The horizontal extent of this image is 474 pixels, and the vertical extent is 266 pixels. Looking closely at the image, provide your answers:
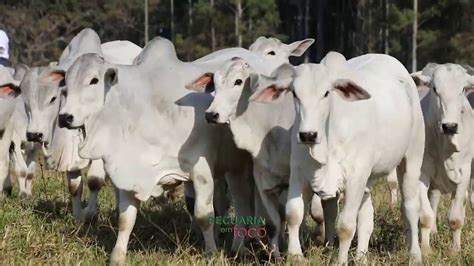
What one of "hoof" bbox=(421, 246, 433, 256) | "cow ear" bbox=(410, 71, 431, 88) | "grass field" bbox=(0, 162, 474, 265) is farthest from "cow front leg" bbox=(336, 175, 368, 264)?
"cow ear" bbox=(410, 71, 431, 88)

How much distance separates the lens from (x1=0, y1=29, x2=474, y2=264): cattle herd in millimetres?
5898

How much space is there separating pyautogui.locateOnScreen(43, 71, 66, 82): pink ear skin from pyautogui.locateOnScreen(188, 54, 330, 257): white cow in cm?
89

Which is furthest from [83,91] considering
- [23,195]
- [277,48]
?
[23,195]

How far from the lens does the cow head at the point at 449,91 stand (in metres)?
6.91

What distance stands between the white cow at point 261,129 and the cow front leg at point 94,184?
5.15ft

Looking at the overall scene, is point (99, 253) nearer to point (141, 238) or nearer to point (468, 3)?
point (141, 238)

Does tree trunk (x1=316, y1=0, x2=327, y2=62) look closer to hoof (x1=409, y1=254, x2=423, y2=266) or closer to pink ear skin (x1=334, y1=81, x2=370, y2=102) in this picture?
hoof (x1=409, y1=254, x2=423, y2=266)

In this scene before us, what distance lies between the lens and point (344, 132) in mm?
5867

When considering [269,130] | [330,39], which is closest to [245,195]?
[269,130]

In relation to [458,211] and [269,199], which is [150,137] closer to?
[269,199]

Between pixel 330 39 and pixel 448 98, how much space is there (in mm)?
28915

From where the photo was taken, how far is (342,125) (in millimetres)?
5879

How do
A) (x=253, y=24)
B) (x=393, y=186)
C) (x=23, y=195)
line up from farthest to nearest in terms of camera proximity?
1. (x=253, y=24)
2. (x=23, y=195)
3. (x=393, y=186)

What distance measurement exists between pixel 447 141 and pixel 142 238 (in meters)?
2.46
